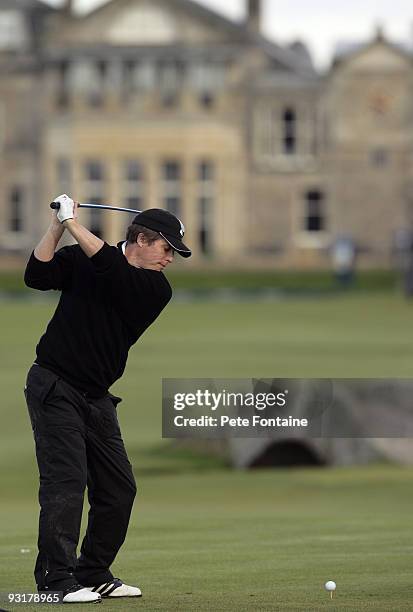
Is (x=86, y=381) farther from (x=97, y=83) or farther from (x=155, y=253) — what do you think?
(x=97, y=83)

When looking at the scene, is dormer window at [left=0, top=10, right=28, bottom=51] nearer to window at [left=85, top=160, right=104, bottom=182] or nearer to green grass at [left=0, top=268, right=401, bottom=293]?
window at [left=85, top=160, right=104, bottom=182]

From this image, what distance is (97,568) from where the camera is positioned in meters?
8.12

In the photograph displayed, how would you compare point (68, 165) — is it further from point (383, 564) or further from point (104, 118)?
point (383, 564)

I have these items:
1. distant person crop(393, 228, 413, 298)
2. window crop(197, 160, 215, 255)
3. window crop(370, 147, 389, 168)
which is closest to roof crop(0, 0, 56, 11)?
window crop(197, 160, 215, 255)

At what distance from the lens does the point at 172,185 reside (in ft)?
237

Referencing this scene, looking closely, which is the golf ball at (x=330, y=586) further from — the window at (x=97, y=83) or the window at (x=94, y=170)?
the window at (x=97, y=83)

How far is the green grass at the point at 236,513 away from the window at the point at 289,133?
138 ft

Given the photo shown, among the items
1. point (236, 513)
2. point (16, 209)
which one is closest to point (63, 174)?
point (16, 209)

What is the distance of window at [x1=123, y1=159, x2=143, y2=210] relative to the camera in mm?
72062

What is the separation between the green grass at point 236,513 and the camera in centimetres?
820

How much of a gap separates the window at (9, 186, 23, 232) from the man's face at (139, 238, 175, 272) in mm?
66968

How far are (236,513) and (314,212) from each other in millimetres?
62006

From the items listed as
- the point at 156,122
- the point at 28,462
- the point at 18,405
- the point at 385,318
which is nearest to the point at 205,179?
the point at 156,122

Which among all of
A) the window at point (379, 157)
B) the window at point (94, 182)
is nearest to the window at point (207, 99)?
the window at point (94, 182)
